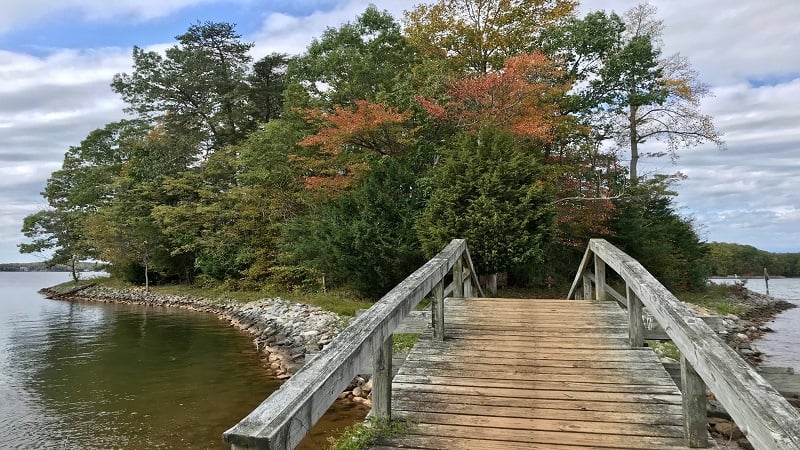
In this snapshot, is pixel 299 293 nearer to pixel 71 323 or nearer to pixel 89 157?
pixel 71 323

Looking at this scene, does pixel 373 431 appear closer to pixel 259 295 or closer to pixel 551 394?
pixel 551 394

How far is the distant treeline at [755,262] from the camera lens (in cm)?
4241

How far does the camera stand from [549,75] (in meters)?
15.4

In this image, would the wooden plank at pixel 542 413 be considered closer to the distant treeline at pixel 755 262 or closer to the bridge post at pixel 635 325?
the bridge post at pixel 635 325

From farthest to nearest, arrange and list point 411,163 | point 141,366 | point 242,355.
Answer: point 411,163 < point 242,355 < point 141,366

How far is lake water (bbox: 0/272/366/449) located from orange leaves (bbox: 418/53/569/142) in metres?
8.48

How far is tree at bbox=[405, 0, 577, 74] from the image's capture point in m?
17.3

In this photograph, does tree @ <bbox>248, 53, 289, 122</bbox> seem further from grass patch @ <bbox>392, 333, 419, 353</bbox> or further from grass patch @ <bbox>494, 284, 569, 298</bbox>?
grass patch @ <bbox>392, 333, 419, 353</bbox>

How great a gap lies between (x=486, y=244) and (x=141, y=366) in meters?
7.84

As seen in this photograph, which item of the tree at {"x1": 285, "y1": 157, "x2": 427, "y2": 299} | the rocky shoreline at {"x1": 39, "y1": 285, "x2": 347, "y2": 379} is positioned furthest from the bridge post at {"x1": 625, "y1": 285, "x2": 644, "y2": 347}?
the tree at {"x1": 285, "y1": 157, "x2": 427, "y2": 299}

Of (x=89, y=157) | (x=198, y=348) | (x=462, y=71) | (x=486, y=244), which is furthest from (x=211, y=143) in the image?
(x=486, y=244)

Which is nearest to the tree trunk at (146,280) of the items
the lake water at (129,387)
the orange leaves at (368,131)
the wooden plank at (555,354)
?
the lake water at (129,387)

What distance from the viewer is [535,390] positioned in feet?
12.3

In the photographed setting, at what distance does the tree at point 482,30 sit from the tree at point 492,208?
242 inches
